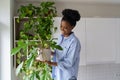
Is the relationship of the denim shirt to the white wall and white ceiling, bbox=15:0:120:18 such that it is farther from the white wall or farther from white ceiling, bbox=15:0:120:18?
white ceiling, bbox=15:0:120:18

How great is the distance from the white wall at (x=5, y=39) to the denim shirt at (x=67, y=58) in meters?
0.73

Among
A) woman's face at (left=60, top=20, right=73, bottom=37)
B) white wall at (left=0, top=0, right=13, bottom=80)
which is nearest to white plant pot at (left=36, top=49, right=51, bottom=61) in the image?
woman's face at (left=60, top=20, right=73, bottom=37)

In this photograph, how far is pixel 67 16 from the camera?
2203 millimetres

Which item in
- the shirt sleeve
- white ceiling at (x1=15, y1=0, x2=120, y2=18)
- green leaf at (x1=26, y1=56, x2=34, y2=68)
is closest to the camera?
green leaf at (x1=26, y1=56, x2=34, y2=68)

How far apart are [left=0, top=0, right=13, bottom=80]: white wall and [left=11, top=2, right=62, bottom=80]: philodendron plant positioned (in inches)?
8.1

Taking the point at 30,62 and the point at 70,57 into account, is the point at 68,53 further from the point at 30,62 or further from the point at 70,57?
the point at 30,62

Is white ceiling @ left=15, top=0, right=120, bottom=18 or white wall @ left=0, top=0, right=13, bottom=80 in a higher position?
white ceiling @ left=15, top=0, right=120, bottom=18

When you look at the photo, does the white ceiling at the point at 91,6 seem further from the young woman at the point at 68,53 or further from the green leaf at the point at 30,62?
the green leaf at the point at 30,62

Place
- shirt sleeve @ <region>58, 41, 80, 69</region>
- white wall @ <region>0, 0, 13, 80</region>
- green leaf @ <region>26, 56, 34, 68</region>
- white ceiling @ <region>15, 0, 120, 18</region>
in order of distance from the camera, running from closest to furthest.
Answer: green leaf @ <region>26, 56, 34, 68</region>
shirt sleeve @ <region>58, 41, 80, 69</region>
white wall @ <region>0, 0, 13, 80</region>
white ceiling @ <region>15, 0, 120, 18</region>

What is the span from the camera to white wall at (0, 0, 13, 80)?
2588mm

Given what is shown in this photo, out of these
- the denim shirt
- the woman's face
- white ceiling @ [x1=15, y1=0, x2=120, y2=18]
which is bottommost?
the denim shirt

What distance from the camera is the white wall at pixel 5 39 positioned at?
259 centimetres

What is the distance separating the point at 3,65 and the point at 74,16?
3.74 feet

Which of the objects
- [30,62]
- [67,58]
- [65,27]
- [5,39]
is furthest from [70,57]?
[5,39]
